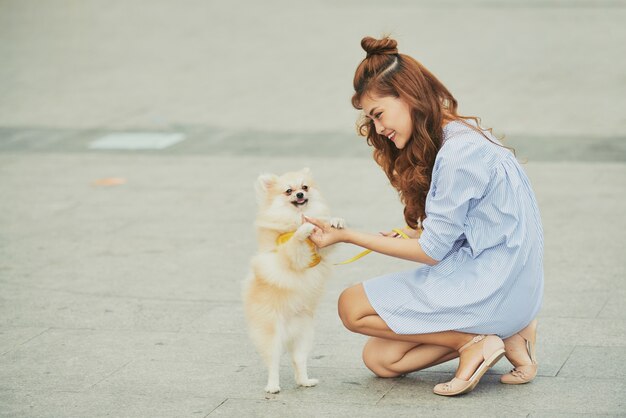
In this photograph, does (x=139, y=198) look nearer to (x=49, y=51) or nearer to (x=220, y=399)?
(x=220, y=399)

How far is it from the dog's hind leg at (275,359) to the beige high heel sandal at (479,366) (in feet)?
2.28

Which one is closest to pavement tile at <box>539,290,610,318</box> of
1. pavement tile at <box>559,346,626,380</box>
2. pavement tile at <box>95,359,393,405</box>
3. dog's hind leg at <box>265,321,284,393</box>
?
pavement tile at <box>559,346,626,380</box>

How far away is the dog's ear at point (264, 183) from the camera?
4297 mm

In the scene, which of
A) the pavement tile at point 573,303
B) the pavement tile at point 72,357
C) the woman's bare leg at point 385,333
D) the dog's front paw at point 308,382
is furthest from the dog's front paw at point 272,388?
the pavement tile at point 573,303

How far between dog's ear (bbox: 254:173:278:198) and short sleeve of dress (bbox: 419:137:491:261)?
71 cm

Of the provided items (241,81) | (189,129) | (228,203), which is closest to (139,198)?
(228,203)

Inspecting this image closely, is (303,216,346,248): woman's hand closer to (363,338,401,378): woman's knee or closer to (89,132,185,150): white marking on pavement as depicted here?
(363,338,401,378): woman's knee

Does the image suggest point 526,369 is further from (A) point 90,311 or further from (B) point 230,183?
(B) point 230,183

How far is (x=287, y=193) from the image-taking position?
4281mm

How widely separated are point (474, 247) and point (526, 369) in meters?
0.64

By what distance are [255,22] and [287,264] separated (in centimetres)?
1294

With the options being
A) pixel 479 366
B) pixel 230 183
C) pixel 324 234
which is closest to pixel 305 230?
pixel 324 234

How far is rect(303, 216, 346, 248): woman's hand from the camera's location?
13.4 ft

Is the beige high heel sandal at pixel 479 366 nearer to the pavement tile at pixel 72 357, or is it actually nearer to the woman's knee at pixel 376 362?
the woman's knee at pixel 376 362
